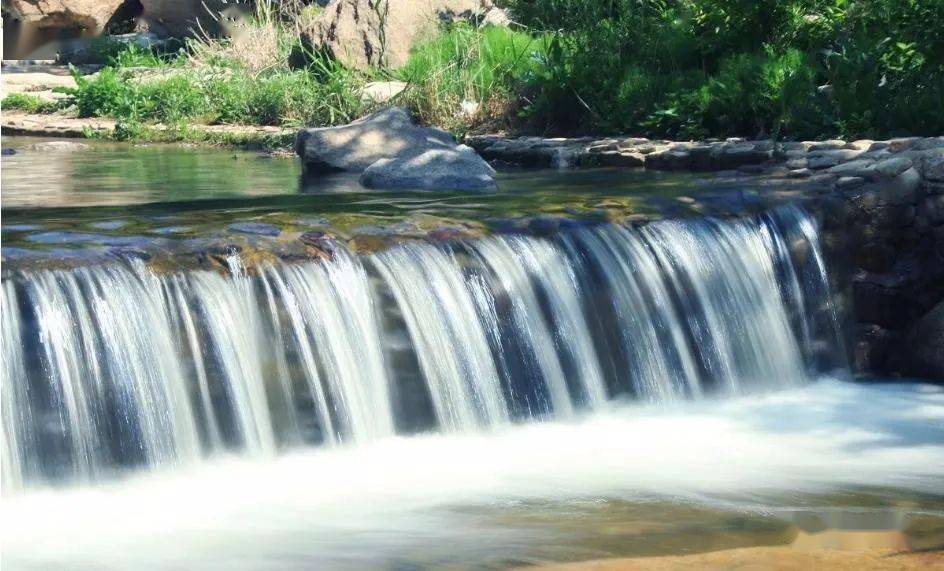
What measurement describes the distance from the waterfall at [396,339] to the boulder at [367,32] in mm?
9917

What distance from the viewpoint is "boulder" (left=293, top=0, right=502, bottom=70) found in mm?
18484

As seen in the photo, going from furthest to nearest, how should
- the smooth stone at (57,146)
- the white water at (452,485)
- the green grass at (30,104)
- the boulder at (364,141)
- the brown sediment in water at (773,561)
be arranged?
the green grass at (30,104), the smooth stone at (57,146), the boulder at (364,141), the white water at (452,485), the brown sediment in water at (773,561)

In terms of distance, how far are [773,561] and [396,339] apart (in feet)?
8.79

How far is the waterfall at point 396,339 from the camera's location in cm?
648

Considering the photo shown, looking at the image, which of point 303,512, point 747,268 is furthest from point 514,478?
point 747,268

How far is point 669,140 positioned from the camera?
13.3 m

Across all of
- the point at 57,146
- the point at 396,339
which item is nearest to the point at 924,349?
the point at 396,339

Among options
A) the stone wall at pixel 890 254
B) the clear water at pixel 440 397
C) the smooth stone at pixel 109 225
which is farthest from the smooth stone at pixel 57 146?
the stone wall at pixel 890 254

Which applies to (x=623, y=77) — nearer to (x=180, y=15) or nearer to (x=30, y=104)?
(x=30, y=104)

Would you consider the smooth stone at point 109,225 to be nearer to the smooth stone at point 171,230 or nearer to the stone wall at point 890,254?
the smooth stone at point 171,230

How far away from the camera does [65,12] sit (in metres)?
29.8

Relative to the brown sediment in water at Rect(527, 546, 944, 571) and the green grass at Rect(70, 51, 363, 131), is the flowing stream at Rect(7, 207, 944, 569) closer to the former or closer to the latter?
the brown sediment in water at Rect(527, 546, 944, 571)

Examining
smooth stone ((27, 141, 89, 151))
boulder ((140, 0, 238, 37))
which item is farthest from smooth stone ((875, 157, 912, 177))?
boulder ((140, 0, 238, 37))

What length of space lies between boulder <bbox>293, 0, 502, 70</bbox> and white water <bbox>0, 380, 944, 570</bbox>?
36.5 ft
